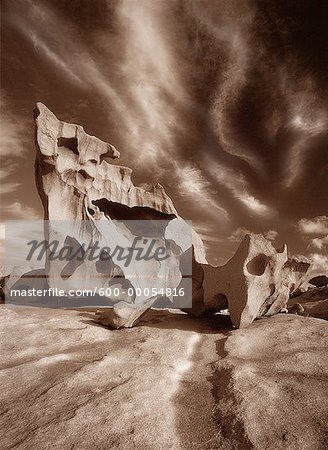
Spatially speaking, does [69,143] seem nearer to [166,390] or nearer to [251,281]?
[251,281]

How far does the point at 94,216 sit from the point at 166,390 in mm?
13426

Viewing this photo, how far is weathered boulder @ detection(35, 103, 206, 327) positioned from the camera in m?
16.7

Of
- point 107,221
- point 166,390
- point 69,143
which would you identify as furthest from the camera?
point 107,221

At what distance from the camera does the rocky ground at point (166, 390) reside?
4422 millimetres

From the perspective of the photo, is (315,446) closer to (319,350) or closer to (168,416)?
(168,416)

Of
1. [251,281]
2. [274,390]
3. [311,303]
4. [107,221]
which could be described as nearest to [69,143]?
[107,221]

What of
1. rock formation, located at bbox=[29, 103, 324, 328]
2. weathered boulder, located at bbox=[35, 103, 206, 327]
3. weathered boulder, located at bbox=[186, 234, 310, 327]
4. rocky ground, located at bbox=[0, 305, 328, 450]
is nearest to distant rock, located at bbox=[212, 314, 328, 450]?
Answer: rocky ground, located at bbox=[0, 305, 328, 450]

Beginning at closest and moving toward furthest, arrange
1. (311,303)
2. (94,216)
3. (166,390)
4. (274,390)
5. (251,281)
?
1. (274,390)
2. (166,390)
3. (251,281)
4. (311,303)
5. (94,216)

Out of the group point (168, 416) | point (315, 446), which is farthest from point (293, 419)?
point (168, 416)

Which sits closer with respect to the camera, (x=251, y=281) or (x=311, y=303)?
(x=251, y=281)

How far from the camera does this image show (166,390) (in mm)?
5973

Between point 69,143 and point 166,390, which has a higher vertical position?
point 69,143

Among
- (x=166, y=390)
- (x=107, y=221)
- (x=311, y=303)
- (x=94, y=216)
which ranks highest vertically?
(x=94, y=216)

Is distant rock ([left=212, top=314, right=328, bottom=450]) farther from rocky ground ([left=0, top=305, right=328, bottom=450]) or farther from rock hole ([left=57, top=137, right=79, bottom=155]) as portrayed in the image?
rock hole ([left=57, top=137, right=79, bottom=155])
